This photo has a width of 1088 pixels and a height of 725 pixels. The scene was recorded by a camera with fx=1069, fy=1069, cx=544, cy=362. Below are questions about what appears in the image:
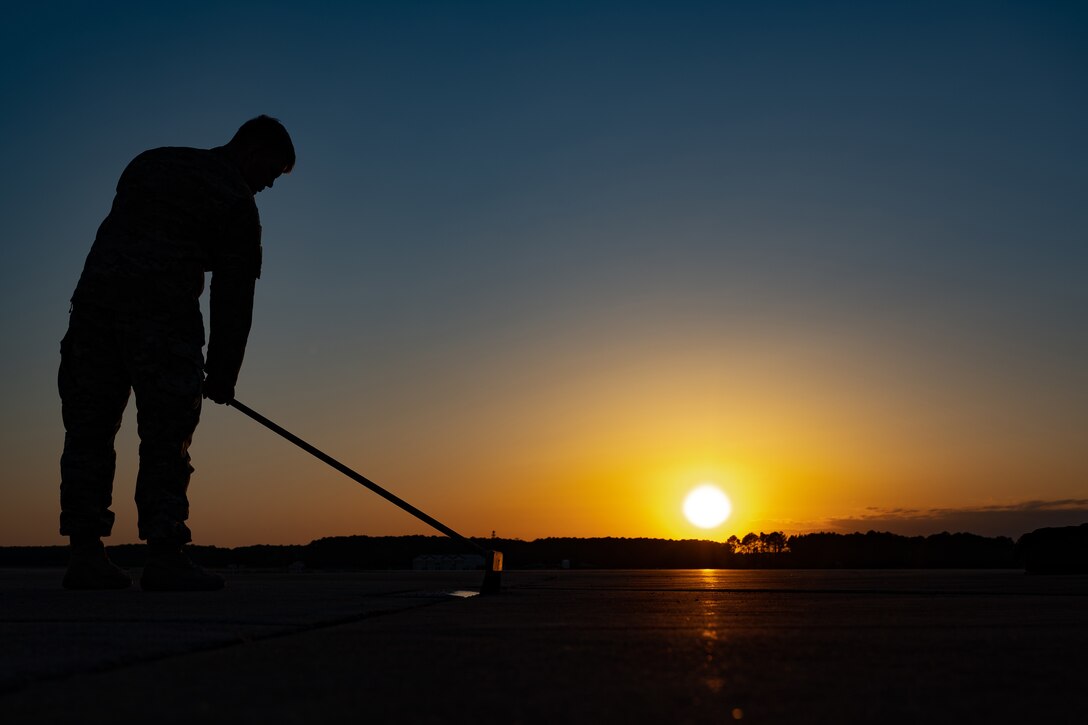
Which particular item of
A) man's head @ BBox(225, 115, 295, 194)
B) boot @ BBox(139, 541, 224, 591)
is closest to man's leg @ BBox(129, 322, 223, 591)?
boot @ BBox(139, 541, 224, 591)

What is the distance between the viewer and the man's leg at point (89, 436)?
454 centimetres

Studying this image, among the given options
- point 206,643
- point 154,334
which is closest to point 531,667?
point 206,643

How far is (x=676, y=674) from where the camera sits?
1.54 meters

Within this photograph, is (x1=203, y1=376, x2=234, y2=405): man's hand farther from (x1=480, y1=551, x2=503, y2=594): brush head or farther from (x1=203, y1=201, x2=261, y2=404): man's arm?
(x1=480, y1=551, x2=503, y2=594): brush head

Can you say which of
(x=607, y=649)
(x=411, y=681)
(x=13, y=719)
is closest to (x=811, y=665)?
(x=607, y=649)

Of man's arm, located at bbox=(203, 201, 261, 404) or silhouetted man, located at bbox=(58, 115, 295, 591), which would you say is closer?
silhouetted man, located at bbox=(58, 115, 295, 591)

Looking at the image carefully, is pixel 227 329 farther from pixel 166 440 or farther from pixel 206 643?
pixel 206 643

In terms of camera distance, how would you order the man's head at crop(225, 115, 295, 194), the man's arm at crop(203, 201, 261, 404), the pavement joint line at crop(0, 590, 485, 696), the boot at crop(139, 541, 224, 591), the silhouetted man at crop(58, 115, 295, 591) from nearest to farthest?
the pavement joint line at crop(0, 590, 485, 696) < the boot at crop(139, 541, 224, 591) < the silhouetted man at crop(58, 115, 295, 591) < the man's arm at crop(203, 201, 261, 404) < the man's head at crop(225, 115, 295, 194)

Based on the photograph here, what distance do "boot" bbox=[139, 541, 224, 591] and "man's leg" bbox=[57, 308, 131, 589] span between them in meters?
0.48

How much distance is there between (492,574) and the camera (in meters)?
4.79

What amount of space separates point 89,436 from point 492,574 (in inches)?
73.2

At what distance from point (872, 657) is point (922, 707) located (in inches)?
21.2

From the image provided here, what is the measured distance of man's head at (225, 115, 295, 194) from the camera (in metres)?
4.97

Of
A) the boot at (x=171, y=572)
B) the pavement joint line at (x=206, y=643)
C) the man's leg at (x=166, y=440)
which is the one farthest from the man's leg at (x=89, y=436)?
the pavement joint line at (x=206, y=643)
